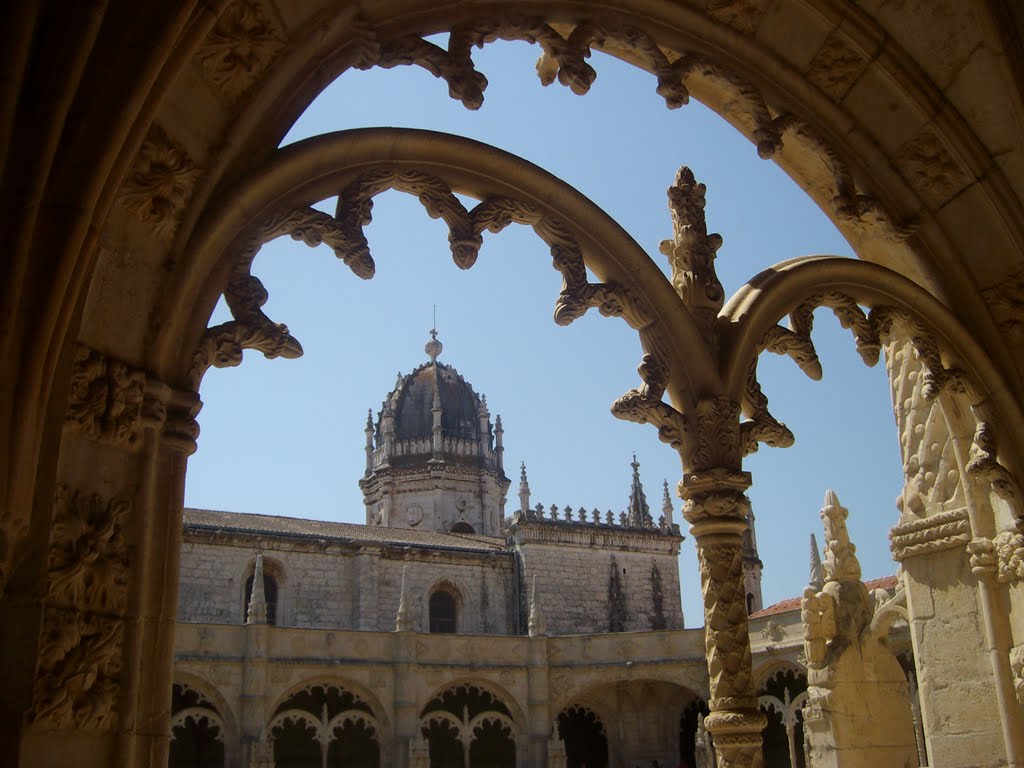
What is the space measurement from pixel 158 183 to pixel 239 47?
485 millimetres

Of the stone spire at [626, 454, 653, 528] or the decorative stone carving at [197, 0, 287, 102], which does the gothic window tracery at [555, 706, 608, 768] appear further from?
the decorative stone carving at [197, 0, 287, 102]

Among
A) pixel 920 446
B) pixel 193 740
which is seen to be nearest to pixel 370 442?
pixel 193 740

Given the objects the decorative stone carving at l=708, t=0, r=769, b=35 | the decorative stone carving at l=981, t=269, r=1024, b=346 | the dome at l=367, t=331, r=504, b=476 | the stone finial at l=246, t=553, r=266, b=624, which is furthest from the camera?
the dome at l=367, t=331, r=504, b=476

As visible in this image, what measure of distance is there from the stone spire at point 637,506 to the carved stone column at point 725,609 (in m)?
30.2

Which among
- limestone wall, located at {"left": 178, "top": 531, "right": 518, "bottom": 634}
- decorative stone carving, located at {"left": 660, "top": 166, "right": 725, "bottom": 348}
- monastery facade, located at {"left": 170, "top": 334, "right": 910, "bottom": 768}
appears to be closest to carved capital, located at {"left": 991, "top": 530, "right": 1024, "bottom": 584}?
decorative stone carving, located at {"left": 660, "top": 166, "right": 725, "bottom": 348}

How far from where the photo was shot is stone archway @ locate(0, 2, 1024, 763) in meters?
2.11

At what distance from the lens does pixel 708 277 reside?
3.91 meters

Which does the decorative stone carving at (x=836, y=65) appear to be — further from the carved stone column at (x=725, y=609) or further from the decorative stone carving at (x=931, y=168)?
the carved stone column at (x=725, y=609)

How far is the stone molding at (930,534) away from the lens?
496 centimetres

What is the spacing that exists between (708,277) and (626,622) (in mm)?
27608

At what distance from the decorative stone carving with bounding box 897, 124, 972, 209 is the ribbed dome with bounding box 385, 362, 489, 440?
32.2 metres

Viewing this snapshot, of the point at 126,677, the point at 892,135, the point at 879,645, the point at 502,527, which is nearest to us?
the point at 126,677

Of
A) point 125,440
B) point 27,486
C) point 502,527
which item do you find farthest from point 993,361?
point 502,527

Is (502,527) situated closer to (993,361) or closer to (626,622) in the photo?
(626,622)
